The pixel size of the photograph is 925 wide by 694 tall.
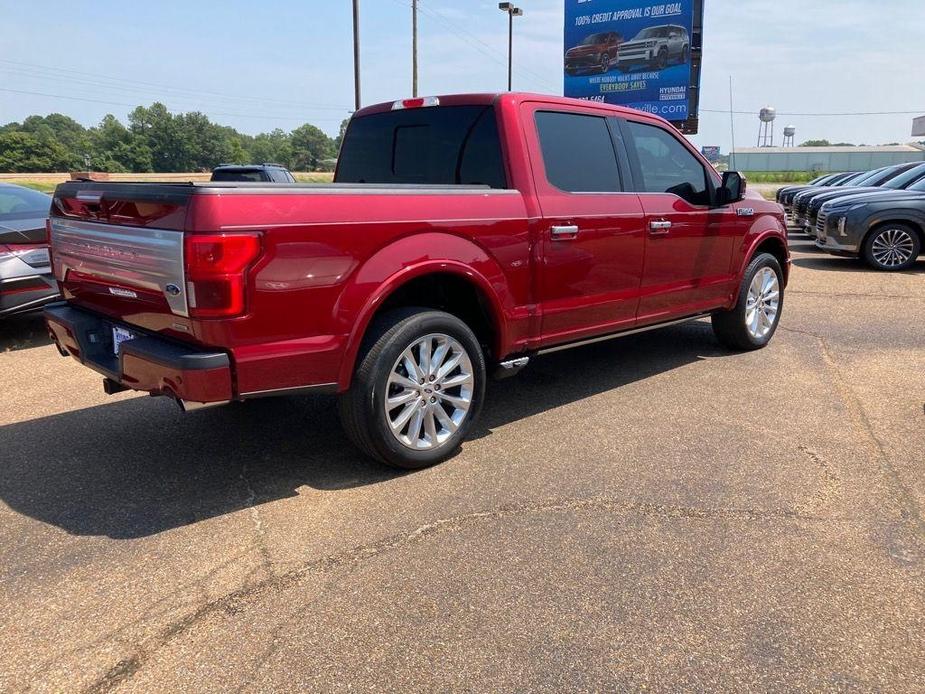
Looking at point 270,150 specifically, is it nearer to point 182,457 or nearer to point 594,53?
point 594,53

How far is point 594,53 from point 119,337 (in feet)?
75.2

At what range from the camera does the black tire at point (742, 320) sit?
19.9 feet

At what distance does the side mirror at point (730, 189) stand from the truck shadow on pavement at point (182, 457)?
1488 mm

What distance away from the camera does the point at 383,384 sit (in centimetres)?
357

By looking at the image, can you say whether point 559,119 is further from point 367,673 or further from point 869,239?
point 869,239

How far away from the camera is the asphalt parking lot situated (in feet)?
7.72

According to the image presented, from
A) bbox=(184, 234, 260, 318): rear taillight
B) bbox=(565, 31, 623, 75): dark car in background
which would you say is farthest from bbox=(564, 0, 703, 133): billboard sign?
bbox=(184, 234, 260, 318): rear taillight

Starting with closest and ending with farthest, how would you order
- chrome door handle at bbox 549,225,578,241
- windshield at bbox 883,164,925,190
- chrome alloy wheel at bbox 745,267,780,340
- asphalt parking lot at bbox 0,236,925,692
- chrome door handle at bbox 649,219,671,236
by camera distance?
asphalt parking lot at bbox 0,236,925,692 → chrome door handle at bbox 549,225,578,241 → chrome door handle at bbox 649,219,671,236 → chrome alloy wheel at bbox 745,267,780,340 → windshield at bbox 883,164,925,190

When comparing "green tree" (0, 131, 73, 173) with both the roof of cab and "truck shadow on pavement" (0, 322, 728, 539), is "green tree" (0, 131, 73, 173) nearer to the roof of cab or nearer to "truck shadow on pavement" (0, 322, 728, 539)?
"truck shadow on pavement" (0, 322, 728, 539)

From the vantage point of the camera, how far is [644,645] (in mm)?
2422

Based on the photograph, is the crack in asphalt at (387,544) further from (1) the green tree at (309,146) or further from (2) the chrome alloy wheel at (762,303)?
(1) the green tree at (309,146)

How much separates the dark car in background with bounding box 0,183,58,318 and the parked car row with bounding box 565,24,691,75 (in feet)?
66.0

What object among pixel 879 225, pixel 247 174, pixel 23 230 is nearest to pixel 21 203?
pixel 23 230

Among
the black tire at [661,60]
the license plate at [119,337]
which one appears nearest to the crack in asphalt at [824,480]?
the license plate at [119,337]
